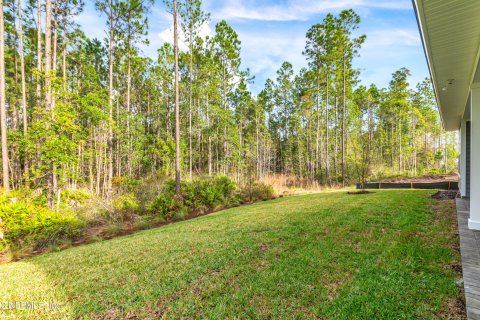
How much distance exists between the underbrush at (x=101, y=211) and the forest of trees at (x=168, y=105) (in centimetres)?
93

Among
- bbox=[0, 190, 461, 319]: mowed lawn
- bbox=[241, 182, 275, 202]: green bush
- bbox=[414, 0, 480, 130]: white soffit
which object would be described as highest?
bbox=[414, 0, 480, 130]: white soffit

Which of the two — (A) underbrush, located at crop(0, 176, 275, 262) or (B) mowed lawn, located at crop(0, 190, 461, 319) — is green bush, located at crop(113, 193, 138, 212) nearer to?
(A) underbrush, located at crop(0, 176, 275, 262)

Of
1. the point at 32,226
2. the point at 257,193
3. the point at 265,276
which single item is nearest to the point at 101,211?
the point at 32,226

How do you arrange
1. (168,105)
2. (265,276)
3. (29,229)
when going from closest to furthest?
(265,276), (29,229), (168,105)

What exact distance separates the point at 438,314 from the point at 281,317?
1.19m

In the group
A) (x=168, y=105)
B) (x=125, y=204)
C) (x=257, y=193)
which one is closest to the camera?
(x=125, y=204)

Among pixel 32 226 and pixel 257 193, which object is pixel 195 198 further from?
pixel 32 226

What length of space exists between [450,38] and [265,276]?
3.54 m

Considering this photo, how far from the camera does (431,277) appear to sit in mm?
2082

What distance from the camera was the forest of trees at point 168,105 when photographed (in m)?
6.87

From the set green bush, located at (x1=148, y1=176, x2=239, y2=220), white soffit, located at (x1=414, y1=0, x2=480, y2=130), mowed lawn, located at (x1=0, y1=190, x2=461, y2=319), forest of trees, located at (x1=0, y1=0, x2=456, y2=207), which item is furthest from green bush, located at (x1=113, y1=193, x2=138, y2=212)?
white soffit, located at (x1=414, y1=0, x2=480, y2=130)

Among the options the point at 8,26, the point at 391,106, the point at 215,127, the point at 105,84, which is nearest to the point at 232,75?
the point at 215,127

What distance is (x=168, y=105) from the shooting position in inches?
722

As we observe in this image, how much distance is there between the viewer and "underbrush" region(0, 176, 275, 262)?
4789mm
